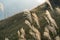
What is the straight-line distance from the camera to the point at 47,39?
587 centimetres

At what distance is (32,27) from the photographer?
6.23 meters

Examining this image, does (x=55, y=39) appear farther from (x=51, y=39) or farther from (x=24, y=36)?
(x=24, y=36)

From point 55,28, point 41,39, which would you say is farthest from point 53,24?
point 41,39

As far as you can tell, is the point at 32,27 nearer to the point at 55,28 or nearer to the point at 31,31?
the point at 31,31

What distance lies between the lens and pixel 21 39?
19.5ft

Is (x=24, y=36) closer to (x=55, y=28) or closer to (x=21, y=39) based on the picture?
(x=21, y=39)

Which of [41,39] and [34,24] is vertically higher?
[34,24]

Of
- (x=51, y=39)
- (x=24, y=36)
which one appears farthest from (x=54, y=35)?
(x=24, y=36)

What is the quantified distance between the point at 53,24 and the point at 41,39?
0.49m

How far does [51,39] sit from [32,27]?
0.60 meters

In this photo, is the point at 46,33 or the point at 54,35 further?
the point at 54,35

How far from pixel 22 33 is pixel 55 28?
0.85 meters

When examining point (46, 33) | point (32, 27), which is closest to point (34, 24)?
point (32, 27)

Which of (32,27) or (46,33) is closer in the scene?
(46,33)
